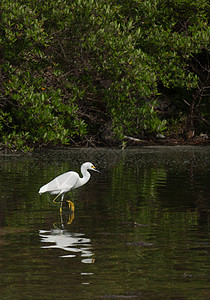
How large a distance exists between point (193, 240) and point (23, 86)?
1331cm

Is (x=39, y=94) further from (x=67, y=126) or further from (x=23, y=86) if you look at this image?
(x=67, y=126)

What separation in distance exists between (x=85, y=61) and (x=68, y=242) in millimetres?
15281

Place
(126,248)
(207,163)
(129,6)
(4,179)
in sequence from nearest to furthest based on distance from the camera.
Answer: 1. (126,248)
2. (4,179)
3. (207,163)
4. (129,6)

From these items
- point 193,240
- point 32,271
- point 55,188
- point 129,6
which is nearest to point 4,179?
point 55,188

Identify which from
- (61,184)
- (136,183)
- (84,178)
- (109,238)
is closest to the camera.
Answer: (109,238)

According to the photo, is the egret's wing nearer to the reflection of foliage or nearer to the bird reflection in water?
the reflection of foliage

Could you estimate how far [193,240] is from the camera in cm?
758

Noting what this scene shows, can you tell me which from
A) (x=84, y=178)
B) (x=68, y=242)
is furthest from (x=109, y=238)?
(x=84, y=178)

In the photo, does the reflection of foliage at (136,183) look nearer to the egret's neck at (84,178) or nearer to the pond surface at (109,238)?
the pond surface at (109,238)

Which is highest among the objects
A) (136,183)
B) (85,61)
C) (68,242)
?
(85,61)

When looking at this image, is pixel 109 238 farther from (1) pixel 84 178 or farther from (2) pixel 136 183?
(2) pixel 136 183

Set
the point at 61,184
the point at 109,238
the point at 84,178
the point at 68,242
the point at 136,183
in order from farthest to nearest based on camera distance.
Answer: the point at 136,183, the point at 84,178, the point at 61,184, the point at 109,238, the point at 68,242

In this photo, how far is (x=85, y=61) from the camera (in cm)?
2230

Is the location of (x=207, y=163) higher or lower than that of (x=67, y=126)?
lower
